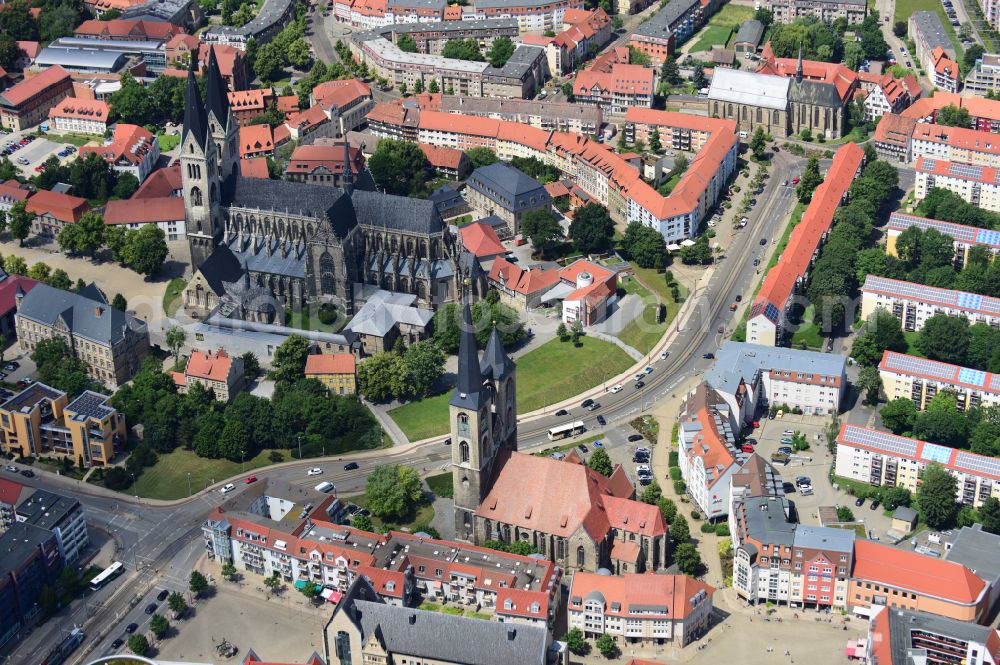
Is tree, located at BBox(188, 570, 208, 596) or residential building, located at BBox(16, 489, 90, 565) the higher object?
residential building, located at BBox(16, 489, 90, 565)

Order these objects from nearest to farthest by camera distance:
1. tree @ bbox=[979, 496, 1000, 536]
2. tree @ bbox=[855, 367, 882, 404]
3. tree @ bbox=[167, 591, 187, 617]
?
tree @ bbox=[167, 591, 187, 617] → tree @ bbox=[979, 496, 1000, 536] → tree @ bbox=[855, 367, 882, 404]

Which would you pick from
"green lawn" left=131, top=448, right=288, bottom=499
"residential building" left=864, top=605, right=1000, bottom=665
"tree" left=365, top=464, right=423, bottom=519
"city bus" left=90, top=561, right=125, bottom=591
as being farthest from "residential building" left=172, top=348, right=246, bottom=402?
"residential building" left=864, top=605, right=1000, bottom=665

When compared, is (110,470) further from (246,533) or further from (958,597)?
(958,597)

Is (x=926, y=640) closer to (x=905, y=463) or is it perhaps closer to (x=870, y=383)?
(x=905, y=463)

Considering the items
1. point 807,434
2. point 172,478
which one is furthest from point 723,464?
point 172,478

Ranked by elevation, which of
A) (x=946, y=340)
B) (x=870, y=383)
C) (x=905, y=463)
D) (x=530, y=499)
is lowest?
(x=905, y=463)

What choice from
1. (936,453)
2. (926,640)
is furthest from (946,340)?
(926,640)

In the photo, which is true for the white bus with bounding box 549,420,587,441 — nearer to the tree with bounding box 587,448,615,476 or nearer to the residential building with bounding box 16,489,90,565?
the tree with bounding box 587,448,615,476
